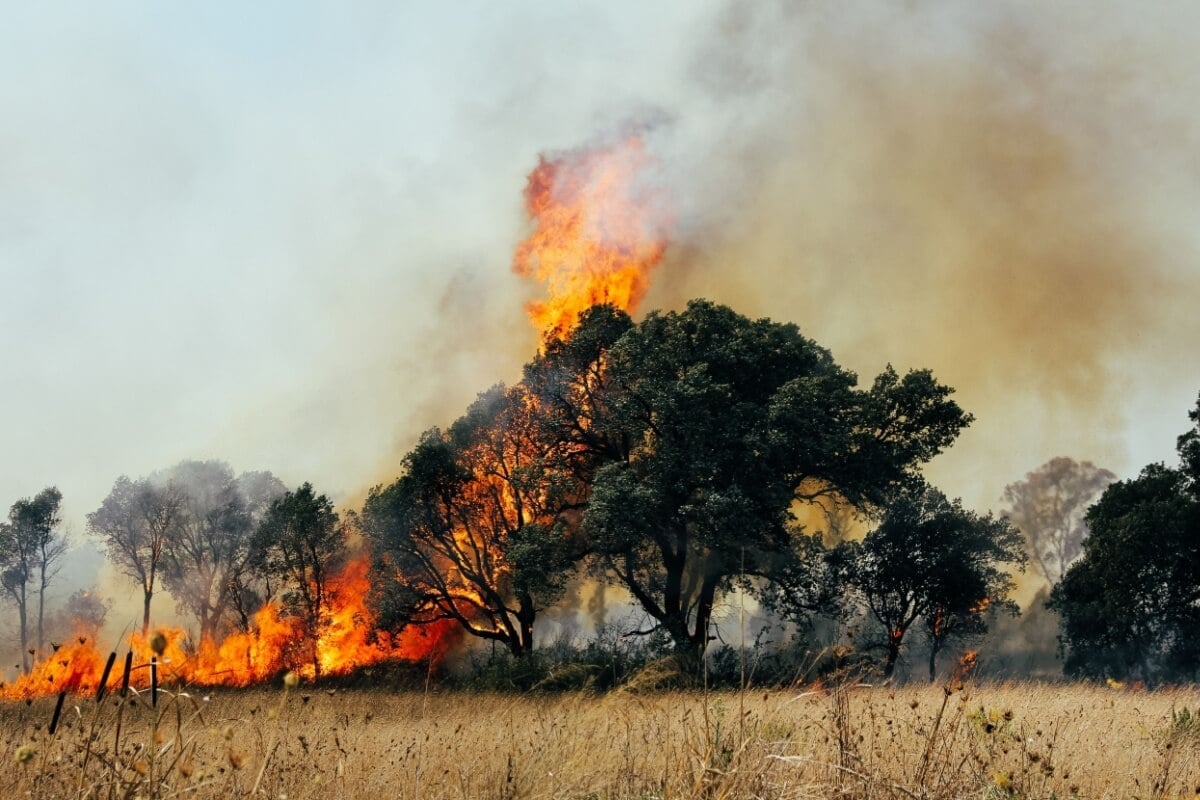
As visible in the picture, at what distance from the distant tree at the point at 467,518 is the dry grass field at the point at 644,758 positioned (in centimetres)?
1871

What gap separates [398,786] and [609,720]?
328 cm

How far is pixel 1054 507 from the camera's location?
205 ft

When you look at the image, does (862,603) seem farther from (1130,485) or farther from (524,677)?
(524,677)

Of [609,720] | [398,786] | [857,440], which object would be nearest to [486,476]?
[857,440]

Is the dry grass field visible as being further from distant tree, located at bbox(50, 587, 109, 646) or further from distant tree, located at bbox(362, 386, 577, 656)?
distant tree, located at bbox(50, 587, 109, 646)

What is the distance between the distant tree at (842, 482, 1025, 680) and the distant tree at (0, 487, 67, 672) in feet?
181

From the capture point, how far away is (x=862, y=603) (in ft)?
118

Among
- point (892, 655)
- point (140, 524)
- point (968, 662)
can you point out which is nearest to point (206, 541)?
point (140, 524)

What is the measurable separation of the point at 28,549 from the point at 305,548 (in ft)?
101

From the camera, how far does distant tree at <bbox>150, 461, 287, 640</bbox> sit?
51750 millimetres

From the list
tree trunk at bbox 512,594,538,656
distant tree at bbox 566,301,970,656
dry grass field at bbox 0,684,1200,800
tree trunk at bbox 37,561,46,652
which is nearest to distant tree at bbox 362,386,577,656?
tree trunk at bbox 512,594,538,656

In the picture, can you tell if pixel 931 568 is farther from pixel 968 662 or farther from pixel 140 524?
pixel 140 524

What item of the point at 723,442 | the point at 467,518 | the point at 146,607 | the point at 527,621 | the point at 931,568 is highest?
the point at 723,442

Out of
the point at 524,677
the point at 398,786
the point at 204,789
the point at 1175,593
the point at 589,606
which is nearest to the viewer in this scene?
the point at 204,789
